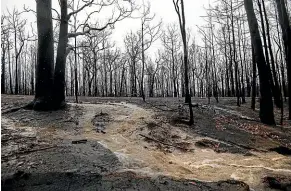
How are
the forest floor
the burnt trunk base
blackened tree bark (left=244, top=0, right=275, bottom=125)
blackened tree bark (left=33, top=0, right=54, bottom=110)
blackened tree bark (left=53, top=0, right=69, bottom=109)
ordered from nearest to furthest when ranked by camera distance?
the forest floor, the burnt trunk base, blackened tree bark (left=33, top=0, right=54, bottom=110), blackened tree bark (left=53, top=0, right=69, bottom=109), blackened tree bark (left=244, top=0, right=275, bottom=125)

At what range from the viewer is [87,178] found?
17.4ft

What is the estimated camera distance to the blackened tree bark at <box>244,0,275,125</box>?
1273cm

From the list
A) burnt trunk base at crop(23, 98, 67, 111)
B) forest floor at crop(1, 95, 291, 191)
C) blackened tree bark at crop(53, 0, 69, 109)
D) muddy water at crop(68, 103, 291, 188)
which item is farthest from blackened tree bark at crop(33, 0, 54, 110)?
muddy water at crop(68, 103, 291, 188)

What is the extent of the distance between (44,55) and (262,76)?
9.23 meters

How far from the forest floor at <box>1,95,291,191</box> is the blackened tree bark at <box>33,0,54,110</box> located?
90cm

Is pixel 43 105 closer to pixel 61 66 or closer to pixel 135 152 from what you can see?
pixel 61 66

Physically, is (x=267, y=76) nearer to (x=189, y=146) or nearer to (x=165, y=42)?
(x=189, y=146)

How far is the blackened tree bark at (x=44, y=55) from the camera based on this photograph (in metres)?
11.1

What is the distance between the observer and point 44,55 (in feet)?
37.2

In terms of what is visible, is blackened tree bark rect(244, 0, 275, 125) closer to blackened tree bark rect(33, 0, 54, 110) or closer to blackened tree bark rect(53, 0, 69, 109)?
blackened tree bark rect(53, 0, 69, 109)

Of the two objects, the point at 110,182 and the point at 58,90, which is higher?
the point at 58,90

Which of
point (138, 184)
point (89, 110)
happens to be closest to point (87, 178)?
point (138, 184)

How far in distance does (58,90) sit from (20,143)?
4906mm

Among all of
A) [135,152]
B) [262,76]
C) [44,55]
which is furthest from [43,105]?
[262,76]
